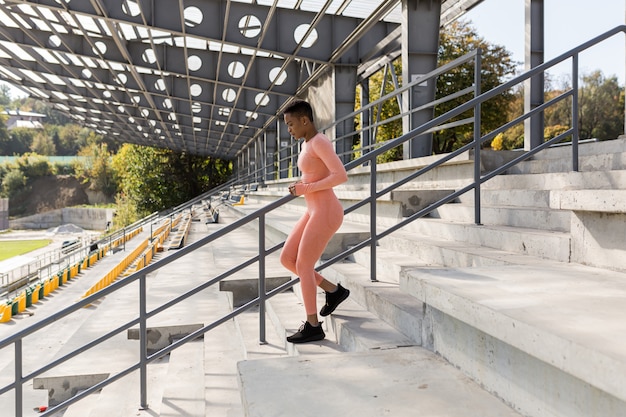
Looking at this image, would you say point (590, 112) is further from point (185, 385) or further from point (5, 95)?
point (5, 95)

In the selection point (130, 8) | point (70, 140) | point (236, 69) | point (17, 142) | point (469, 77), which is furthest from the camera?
point (70, 140)

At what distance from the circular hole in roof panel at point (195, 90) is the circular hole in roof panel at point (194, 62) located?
12.2ft

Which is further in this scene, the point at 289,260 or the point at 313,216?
the point at 289,260

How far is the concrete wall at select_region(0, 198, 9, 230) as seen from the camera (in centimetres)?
8875

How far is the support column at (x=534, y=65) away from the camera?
7465 mm

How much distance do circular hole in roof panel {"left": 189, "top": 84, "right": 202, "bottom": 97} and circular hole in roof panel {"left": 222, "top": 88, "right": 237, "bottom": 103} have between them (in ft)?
3.47

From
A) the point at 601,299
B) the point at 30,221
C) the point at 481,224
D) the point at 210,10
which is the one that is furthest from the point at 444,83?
the point at 30,221

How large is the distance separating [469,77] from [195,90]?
15.2 meters

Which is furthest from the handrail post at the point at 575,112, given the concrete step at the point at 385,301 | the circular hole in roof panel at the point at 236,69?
the circular hole in roof panel at the point at 236,69

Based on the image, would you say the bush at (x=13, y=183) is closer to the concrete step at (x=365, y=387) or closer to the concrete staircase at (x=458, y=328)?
the concrete staircase at (x=458, y=328)

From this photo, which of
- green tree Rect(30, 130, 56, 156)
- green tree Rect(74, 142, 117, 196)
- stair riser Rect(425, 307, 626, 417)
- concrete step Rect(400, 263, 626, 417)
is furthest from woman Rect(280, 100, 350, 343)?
green tree Rect(30, 130, 56, 156)

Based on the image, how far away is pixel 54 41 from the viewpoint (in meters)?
17.2

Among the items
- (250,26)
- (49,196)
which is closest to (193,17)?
(250,26)

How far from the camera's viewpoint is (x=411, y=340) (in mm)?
2961
